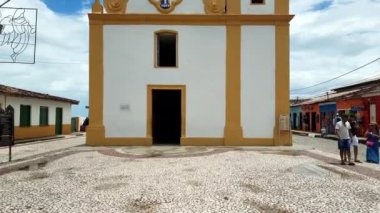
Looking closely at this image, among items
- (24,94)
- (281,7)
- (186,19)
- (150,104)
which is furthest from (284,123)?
(24,94)

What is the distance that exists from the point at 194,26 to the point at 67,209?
11457 mm

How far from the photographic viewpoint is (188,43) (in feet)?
51.1

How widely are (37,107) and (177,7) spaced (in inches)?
470

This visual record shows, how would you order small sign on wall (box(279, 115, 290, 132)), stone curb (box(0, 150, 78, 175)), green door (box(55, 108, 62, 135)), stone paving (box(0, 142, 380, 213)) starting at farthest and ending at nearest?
1. green door (box(55, 108, 62, 135))
2. small sign on wall (box(279, 115, 290, 132))
3. stone curb (box(0, 150, 78, 175))
4. stone paving (box(0, 142, 380, 213))

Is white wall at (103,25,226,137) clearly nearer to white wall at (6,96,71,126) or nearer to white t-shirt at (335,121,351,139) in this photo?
white t-shirt at (335,121,351,139)

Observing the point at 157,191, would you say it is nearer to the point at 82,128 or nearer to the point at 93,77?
the point at 93,77

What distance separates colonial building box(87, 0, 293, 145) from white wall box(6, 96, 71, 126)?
695 centimetres

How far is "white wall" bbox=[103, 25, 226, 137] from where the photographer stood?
50.4 feet

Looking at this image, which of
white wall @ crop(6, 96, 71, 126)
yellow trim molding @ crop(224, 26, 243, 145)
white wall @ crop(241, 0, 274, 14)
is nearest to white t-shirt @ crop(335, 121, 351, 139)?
yellow trim molding @ crop(224, 26, 243, 145)

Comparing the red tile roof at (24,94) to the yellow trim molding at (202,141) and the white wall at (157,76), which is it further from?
the yellow trim molding at (202,141)

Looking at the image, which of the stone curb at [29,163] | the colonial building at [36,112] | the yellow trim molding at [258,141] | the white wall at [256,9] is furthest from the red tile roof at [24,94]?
the white wall at [256,9]

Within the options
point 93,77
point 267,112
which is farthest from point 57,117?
point 267,112

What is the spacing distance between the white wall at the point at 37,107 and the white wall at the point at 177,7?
28.9ft

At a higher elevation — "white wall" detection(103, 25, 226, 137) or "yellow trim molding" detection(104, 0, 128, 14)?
"yellow trim molding" detection(104, 0, 128, 14)
